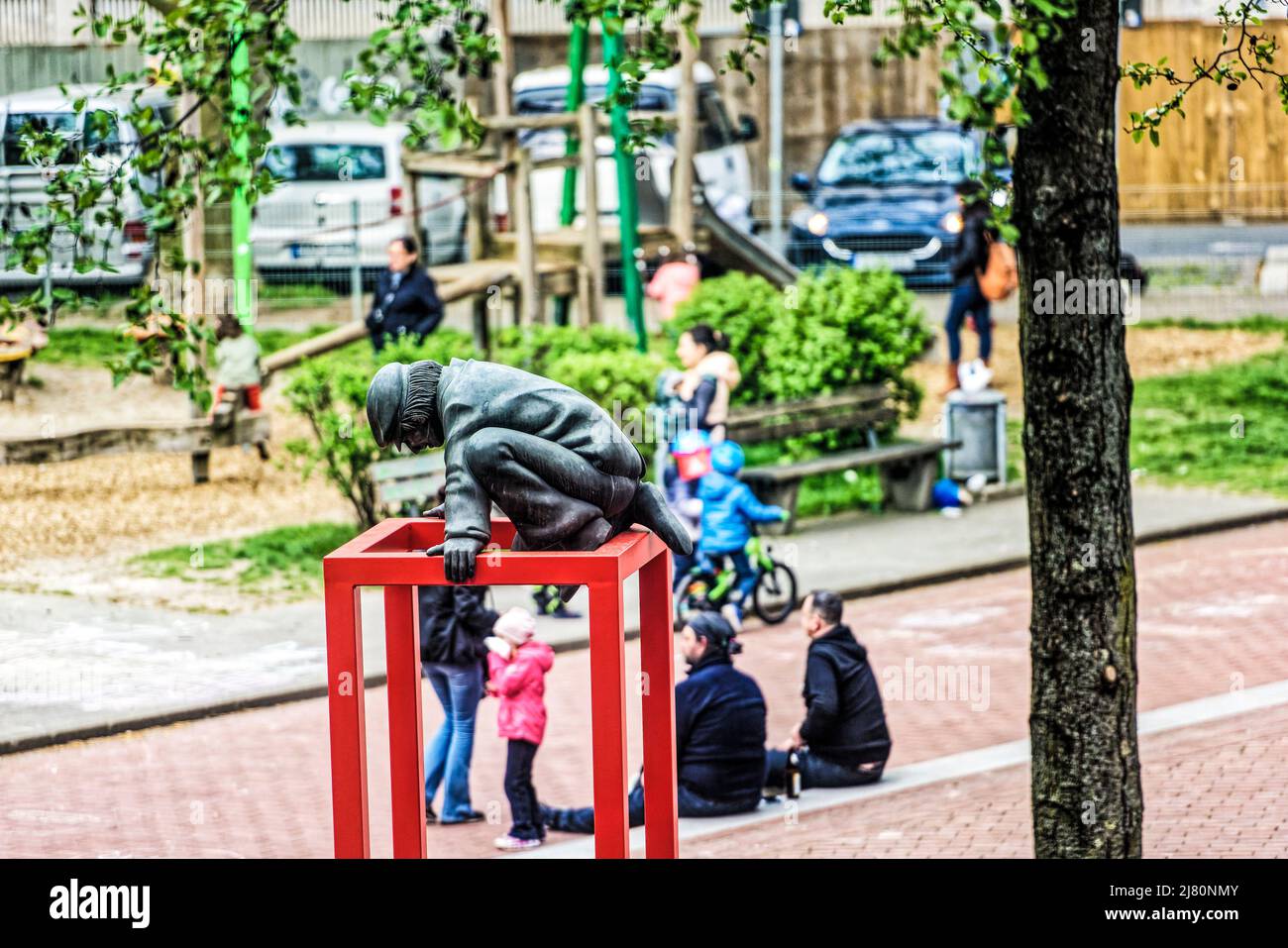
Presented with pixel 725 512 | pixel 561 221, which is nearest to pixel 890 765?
pixel 725 512

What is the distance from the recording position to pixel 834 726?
9.50 m

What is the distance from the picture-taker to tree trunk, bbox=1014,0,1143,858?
689 centimetres

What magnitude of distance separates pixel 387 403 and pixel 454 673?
358cm

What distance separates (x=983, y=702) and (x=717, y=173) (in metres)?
14.5

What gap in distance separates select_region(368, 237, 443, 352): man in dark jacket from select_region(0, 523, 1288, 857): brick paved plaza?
4.86 m

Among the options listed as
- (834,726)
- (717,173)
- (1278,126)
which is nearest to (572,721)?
(834,726)

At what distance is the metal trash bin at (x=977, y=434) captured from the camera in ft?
52.2

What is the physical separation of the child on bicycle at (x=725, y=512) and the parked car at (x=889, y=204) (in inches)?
392

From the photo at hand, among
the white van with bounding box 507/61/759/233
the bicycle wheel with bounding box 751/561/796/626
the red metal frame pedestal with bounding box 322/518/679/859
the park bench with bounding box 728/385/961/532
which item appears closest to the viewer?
the red metal frame pedestal with bounding box 322/518/679/859

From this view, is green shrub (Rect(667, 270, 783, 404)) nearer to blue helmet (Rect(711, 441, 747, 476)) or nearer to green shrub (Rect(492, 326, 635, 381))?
green shrub (Rect(492, 326, 635, 381))

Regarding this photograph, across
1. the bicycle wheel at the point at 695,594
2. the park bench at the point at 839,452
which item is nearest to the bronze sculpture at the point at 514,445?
the bicycle wheel at the point at 695,594

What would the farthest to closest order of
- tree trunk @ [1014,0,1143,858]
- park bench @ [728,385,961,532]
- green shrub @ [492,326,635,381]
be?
1. green shrub @ [492,326,635,381]
2. park bench @ [728,385,961,532]
3. tree trunk @ [1014,0,1143,858]

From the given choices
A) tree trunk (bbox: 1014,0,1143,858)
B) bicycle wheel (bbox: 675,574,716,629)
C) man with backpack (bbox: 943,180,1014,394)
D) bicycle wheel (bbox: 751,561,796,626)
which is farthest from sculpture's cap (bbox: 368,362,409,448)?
man with backpack (bbox: 943,180,1014,394)

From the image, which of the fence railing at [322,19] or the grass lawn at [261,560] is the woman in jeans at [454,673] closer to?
the grass lawn at [261,560]
